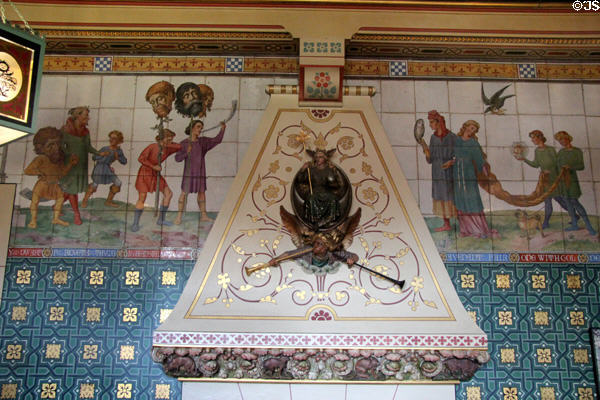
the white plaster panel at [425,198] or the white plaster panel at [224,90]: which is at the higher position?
the white plaster panel at [224,90]

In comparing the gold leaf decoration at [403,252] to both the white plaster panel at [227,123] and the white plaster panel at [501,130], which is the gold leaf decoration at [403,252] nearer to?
the white plaster panel at [501,130]

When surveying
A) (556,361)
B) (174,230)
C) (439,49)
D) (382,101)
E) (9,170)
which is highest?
(439,49)

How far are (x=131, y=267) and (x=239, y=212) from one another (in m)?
1.03

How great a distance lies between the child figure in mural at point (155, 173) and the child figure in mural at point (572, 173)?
134 inches

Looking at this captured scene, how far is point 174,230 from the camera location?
16.9 ft

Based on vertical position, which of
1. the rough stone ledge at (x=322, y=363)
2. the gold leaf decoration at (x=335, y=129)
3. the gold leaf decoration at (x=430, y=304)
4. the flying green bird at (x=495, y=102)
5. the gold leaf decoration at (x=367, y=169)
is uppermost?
the flying green bird at (x=495, y=102)

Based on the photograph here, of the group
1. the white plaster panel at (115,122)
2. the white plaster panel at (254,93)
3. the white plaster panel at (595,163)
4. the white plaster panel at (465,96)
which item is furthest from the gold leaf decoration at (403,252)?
the white plaster panel at (115,122)

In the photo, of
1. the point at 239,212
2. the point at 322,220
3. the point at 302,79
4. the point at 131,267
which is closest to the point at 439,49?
the point at 302,79

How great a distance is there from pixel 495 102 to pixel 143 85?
3185 mm

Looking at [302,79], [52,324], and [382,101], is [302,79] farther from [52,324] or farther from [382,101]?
[52,324]

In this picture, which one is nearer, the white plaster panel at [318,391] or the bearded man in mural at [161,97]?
the white plaster panel at [318,391]

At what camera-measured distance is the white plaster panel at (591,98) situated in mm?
5496

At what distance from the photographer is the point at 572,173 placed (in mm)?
5348

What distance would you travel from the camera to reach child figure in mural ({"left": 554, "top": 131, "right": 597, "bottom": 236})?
5.23 metres
